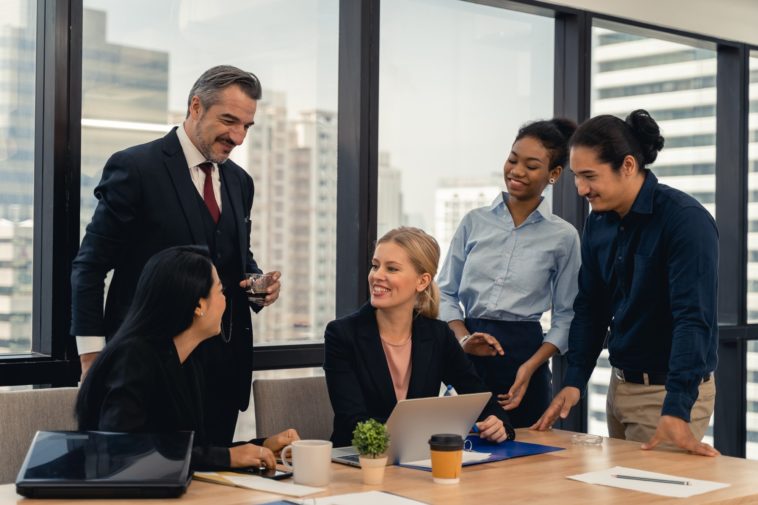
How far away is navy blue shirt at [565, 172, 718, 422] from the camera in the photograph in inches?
106

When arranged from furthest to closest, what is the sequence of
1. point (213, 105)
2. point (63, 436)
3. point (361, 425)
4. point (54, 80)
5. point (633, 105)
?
point (633, 105)
point (54, 80)
point (213, 105)
point (361, 425)
point (63, 436)

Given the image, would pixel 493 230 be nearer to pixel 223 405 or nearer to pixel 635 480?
pixel 223 405

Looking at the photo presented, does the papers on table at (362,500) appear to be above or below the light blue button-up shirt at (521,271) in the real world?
below

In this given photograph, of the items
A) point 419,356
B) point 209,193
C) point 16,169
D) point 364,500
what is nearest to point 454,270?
point 419,356

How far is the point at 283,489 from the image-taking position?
2074 mm

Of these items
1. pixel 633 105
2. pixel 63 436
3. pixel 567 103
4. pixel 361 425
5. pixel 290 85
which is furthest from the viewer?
pixel 633 105

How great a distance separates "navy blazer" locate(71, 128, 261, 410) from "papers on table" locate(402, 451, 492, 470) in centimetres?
93

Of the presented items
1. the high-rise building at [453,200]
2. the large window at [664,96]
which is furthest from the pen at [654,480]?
the large window at [664,96]

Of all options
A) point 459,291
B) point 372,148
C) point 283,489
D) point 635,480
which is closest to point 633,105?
point 372,148

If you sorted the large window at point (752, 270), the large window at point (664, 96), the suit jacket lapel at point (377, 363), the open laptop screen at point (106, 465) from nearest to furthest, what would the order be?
the open laptop screen at point (106, 465) → the suit jacket lapel at point (377, 363) → the large window at point (664, 96) → the large window at point (752, 270)

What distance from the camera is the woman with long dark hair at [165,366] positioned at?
86.5 inches

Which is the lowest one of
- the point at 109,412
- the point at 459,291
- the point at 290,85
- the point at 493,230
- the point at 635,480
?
the point at 635,480

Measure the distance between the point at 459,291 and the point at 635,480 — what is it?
1.34 metres

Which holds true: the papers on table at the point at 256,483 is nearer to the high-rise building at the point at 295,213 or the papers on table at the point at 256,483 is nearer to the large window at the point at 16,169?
the large window at the point at 16,169
